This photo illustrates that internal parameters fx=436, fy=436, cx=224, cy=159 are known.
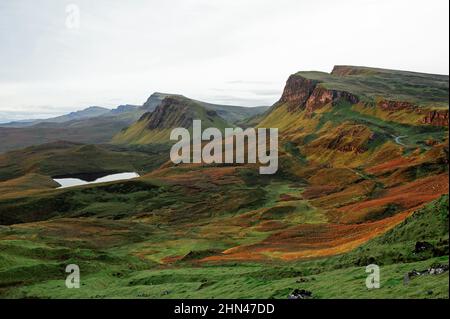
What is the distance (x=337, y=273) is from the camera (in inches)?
1698

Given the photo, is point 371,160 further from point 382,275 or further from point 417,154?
point 382,275

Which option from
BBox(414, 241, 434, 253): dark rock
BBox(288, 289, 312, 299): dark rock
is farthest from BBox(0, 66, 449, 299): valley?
BBox(288, 289, 312, 299): dark rock

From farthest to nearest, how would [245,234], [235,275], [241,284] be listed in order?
[245,234]
[235,275]
[241,284]

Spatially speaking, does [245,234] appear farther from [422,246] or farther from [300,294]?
[300,294]

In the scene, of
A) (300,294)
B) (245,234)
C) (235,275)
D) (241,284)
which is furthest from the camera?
(245,234)

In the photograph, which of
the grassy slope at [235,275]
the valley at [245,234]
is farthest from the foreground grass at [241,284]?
the valley at [245,234]

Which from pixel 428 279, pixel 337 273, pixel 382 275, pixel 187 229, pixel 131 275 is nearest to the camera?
pixel 428 279

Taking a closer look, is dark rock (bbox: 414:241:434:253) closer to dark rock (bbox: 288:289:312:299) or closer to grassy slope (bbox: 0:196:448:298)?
grassy slope (bbox: 0:196:448:298)

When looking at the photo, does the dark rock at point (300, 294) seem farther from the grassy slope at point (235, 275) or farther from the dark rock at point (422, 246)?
the dark rock at point (422, 246)

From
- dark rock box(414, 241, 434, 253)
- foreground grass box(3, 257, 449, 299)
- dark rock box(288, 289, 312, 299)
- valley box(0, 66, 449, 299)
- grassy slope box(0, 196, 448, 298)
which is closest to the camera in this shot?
foreground grass box(3, 257, 449, 299)

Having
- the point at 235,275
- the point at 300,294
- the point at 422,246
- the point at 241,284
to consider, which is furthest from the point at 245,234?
the point at 300,294

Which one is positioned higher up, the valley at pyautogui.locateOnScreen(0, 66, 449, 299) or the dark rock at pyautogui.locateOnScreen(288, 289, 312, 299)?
the dark rock at pyautogui.locateOnScreen(288, 289, 312, 299)
